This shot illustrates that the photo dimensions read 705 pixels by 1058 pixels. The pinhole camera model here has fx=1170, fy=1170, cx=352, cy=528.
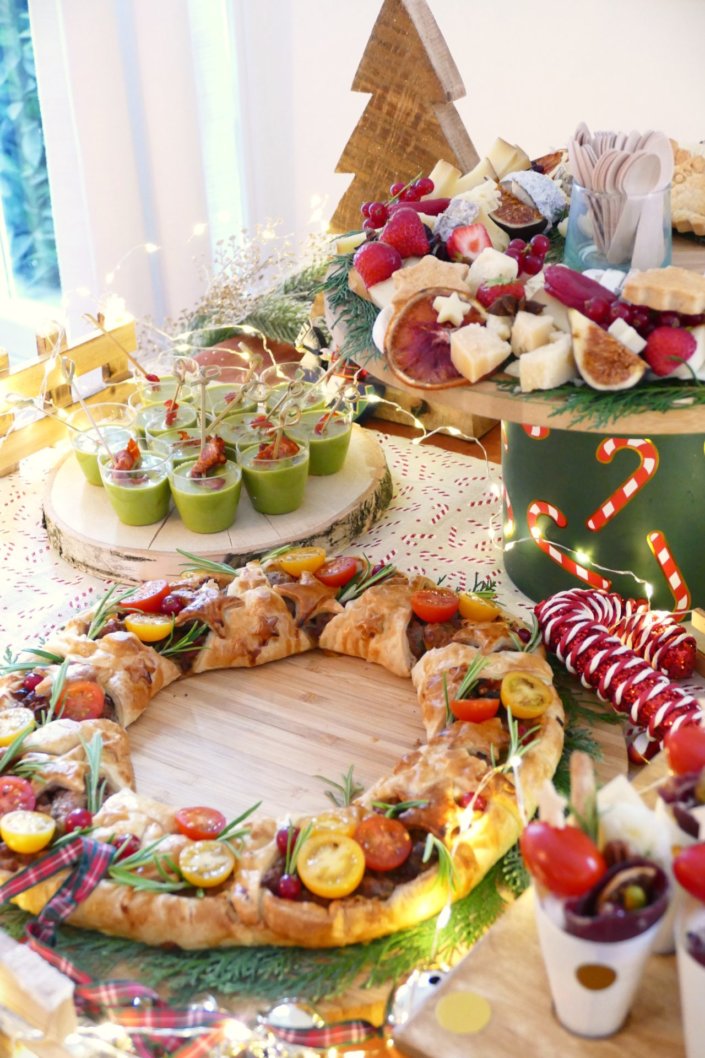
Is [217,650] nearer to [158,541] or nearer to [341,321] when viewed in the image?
[158,541]

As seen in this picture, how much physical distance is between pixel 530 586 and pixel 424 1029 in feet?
4.32

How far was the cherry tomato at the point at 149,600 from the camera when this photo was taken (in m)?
2.23

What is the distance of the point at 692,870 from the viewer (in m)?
1.13

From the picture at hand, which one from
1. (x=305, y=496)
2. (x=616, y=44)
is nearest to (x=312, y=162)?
(x=616, y=44)

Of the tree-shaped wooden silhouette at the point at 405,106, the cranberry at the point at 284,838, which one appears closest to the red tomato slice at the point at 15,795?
the cranberry at the point at 284,838

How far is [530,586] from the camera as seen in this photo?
98.2 inches

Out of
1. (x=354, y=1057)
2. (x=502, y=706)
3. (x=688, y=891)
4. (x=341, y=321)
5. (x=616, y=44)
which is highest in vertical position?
(x=616, y=44)

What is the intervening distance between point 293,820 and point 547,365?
0.78 m

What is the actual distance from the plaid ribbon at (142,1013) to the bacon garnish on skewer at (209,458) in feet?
3.57

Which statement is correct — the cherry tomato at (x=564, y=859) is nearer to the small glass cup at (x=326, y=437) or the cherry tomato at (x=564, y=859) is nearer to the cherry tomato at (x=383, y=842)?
the cherry tomato at (x=383, y=842)

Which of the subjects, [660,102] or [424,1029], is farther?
[660,102]

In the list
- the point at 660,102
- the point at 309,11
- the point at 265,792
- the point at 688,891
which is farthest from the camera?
the point at 309,11

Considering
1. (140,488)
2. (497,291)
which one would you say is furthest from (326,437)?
(497,291)

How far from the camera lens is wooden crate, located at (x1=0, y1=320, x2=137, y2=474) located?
9.70ft
